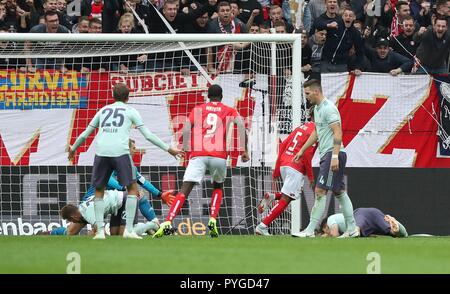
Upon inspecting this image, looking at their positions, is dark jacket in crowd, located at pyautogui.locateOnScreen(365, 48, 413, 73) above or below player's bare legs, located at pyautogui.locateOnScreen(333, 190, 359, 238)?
above

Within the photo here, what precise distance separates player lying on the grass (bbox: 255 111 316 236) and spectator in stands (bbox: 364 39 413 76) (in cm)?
396

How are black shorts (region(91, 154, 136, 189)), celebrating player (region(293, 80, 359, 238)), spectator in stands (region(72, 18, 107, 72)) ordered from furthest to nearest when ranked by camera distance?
spectator in stands (region(72, 18, 107, 72)), celebrating player (region(293, 80, 359, 238)), black shorts (region(91, 154, 136, 189))

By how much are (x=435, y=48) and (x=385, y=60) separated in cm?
104

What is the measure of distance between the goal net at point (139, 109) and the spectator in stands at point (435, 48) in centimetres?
317

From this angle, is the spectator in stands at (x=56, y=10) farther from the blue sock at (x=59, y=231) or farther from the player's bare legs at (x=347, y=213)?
the player's bare legs at (x=347, y=213)

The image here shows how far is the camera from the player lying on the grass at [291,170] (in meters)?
19.2

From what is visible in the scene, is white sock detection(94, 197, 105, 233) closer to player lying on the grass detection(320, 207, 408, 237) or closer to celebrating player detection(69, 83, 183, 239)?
celebrating player detection(69, 83, 183, 239)

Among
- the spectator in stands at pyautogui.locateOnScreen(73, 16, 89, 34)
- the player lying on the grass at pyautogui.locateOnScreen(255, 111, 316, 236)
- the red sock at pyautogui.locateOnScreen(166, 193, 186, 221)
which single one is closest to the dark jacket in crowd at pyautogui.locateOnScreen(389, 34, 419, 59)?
the player lying on the grass at pyautogui.locateOnScreen(255, 111, 316, 236)

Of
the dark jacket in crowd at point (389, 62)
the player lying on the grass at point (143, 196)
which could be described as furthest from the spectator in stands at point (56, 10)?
the dark jacket in crowd at point (389, 62)

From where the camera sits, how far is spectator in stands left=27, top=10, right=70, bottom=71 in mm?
21078

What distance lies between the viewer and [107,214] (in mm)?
19578
